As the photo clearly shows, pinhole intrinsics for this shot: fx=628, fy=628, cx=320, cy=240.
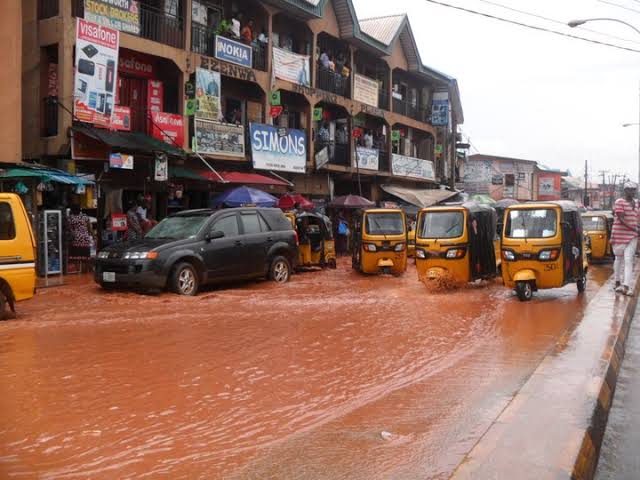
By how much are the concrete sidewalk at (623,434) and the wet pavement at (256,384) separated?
2.72 feet

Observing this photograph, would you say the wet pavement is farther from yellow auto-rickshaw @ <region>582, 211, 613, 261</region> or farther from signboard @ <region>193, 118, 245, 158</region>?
yellow auto-rickshaw @ <region>582, 211, 613, 261</region>

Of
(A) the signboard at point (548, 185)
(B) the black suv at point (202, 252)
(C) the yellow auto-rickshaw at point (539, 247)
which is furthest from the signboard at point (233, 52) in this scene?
(A) the signboard at point (548, 185)

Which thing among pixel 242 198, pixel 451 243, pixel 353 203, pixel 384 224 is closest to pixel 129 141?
pixel 242 198

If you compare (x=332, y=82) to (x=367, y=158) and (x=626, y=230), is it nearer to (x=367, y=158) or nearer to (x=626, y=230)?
(x=367, y=158)

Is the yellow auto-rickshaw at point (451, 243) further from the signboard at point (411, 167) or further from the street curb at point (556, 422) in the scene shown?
the signboard at point (411, 167)

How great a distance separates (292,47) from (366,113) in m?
5.40

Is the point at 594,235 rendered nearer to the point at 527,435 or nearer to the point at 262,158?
the point at 262,158

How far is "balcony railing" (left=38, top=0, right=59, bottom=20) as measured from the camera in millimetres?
16203

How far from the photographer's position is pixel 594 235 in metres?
21.5

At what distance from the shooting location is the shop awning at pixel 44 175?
13.4 meters

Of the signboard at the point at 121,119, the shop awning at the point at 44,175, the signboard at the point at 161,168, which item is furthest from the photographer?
the signboard at the point at 161,168

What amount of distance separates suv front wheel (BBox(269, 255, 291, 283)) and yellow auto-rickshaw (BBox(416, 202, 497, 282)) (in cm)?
315

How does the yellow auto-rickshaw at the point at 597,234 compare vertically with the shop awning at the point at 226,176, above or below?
below

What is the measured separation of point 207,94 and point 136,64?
7.39 feet
